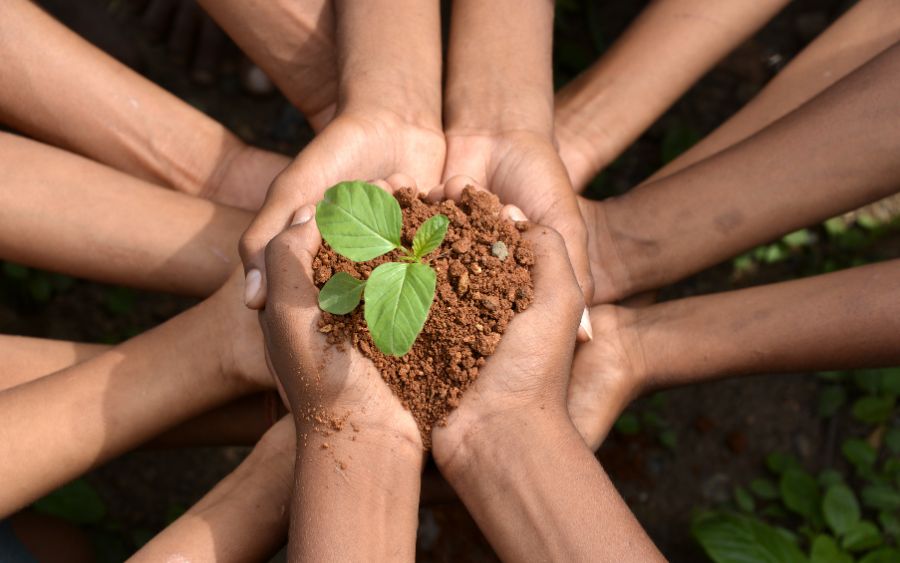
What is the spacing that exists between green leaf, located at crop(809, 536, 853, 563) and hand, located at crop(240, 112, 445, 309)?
1371 mm

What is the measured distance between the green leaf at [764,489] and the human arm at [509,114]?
1.06 metres

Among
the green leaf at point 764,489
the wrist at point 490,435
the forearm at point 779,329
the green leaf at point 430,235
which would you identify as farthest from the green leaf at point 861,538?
the green leaf at point 430,235

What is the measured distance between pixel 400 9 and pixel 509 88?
11.5 inches

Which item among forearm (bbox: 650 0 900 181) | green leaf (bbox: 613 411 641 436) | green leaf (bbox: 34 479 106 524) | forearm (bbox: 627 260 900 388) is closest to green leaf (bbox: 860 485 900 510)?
green leaf (bbox: 613 411 641 436)

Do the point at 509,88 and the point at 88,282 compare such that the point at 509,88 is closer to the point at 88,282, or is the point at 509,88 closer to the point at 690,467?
the point at 690,467

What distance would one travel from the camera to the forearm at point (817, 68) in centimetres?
199

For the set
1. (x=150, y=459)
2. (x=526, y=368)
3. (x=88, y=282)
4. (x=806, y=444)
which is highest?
(x=526, y=368)

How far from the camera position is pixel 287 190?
1596mm

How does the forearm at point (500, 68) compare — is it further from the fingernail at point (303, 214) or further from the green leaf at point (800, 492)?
the green leaf at point (800, 492)

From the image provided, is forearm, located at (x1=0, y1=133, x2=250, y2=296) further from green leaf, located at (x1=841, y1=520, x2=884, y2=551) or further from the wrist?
green leaf, located at (x1=841, y1=520, x2=884, y2=551)

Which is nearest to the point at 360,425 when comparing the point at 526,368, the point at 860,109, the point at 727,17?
the point at 526,368

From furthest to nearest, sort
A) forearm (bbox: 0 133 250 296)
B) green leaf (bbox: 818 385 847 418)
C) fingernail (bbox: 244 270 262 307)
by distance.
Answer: green leaf (bbox: 818 385 847 418)
forearm (bbox: 0 133 250 296)
fingernail (bbox: 244 270 262 307)

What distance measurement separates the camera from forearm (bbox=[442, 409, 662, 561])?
1406mm

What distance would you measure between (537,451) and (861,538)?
1276 mm
